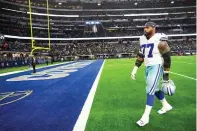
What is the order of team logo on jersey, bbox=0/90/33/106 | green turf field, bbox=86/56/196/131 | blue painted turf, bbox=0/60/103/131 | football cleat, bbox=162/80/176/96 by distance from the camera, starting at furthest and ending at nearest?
1. team logo on jersey, bbox=0/90/33/106
2. football cleat, bbox=162/80/176/96
3. blue painted turf, bbox=0/60/103/131
4. green turf field, bbox=86/56/196/131

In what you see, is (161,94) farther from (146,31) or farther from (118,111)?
(146,31)

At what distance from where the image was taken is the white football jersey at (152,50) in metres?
4.43

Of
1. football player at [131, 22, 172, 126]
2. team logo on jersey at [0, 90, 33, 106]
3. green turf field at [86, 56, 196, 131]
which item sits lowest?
team logo on jersey at [0, 90, 33, 106]

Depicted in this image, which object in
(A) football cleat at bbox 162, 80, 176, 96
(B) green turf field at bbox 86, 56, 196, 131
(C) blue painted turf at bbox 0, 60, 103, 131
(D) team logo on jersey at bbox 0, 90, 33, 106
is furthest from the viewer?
(D) team logo on jersey at bbox 0, 90, 33, 106

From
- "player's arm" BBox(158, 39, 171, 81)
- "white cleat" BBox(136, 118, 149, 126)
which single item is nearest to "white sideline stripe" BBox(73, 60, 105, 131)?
"white cleat" BBox(136, 118, 149, 126)

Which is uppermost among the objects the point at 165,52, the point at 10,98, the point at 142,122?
the point at 165,52

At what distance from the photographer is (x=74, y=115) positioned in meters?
5.00

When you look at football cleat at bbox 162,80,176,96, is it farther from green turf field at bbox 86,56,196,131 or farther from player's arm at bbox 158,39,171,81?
green turf field at bbox 86,56,196,131

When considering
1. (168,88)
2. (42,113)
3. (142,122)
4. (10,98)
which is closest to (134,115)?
(142,122)

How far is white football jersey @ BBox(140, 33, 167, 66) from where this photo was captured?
14.5 ft

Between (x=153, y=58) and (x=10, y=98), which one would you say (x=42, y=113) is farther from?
(x=153, y=58)

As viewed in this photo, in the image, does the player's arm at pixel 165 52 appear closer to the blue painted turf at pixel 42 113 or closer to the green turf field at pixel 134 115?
the green turf field at pixel 134 115

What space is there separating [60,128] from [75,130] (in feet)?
1.07

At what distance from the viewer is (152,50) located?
177 inches
